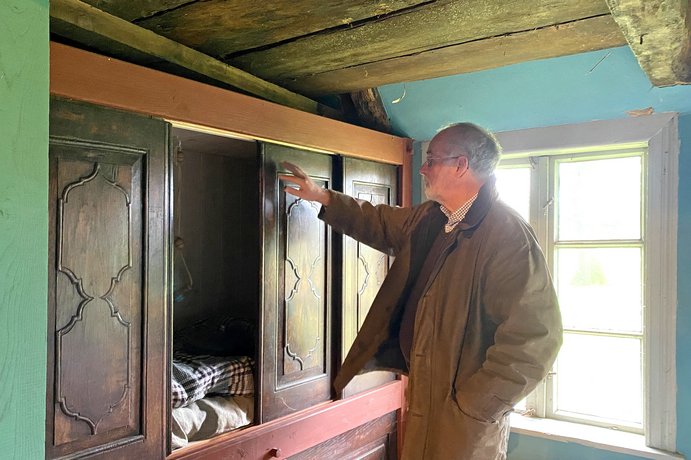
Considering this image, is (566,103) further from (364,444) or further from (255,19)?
(364,444)

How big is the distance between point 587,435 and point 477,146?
1261mm

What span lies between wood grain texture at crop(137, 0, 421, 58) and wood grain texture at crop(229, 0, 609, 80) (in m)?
0.06

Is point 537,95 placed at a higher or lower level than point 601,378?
higher

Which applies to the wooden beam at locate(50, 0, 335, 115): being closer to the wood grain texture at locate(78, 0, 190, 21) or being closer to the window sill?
the wood grain texture at locate(78, 0, 190, 21)

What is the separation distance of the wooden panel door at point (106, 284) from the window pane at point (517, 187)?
4.89 ft

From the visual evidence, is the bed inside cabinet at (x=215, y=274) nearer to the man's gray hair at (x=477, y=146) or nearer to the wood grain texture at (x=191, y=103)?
the wood grain texture at (x=191, y=103)

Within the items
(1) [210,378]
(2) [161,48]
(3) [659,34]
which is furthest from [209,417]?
(3) [659,34]

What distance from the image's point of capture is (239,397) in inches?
69.4

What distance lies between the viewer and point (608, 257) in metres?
2.12

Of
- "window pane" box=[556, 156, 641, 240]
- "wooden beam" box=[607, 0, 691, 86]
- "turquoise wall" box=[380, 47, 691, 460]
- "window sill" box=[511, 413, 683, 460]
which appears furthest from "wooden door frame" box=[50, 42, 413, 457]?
"wooden beam" box=[607, 0, 691, 86]

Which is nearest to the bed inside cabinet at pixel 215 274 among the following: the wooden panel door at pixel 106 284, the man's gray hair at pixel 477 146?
the wooden panel door at pixel 106 284

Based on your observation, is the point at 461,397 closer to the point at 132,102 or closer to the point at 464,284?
the point at 464,284

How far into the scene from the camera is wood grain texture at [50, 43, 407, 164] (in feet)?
4.10

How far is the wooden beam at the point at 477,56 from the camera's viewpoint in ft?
5.01
